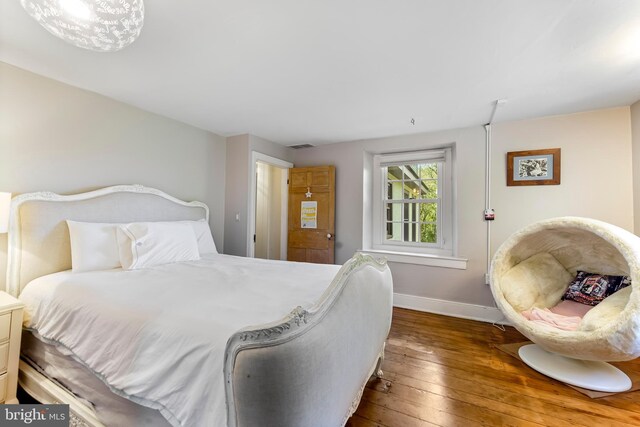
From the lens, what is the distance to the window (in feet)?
11.1

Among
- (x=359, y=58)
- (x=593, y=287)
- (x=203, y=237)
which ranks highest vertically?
(x=359, y=58)

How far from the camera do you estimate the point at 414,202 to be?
3605mm

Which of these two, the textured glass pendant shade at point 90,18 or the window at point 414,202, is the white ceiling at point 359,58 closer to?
the textured glass pendant shade at point 90,18

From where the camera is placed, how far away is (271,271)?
200 centimetres

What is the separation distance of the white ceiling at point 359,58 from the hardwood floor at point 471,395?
2.24 metres

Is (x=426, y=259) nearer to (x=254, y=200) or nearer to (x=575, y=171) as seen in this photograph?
(x=575, y=171)

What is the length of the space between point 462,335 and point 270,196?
341 cm

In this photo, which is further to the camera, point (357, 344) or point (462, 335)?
point (462, 335)

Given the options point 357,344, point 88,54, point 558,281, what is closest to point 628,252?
point 558,281

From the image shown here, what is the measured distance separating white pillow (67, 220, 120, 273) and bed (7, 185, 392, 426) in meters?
0.13

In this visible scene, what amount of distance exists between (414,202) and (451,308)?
141 cm

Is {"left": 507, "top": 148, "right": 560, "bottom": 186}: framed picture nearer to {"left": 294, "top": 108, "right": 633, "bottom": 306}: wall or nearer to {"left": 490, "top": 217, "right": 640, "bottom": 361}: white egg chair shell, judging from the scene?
{"left": 294, "top": 108, "right": 633, "bottom": 306}: wall

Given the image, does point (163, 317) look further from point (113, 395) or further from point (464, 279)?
point (464, 279)

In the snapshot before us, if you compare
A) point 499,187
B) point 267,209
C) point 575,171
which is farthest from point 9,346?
point 575,171
